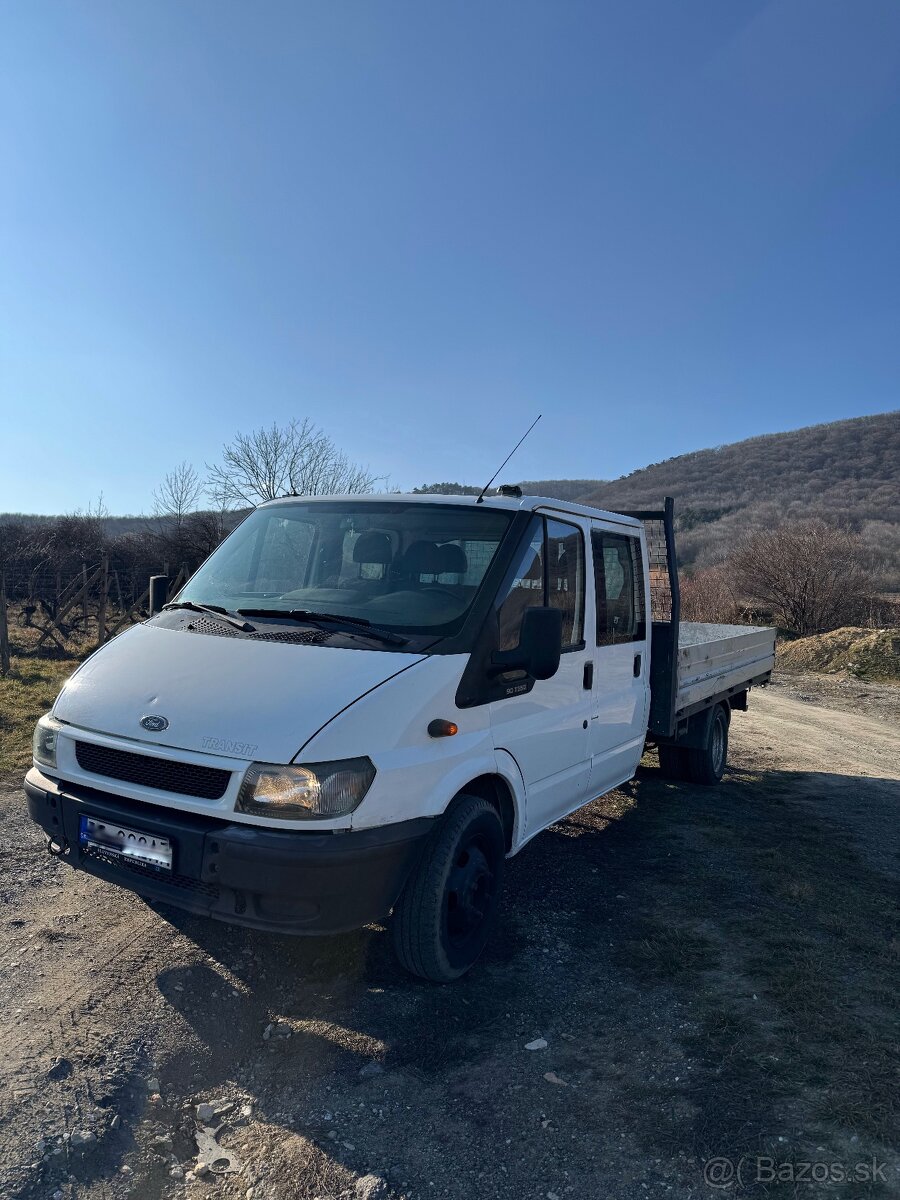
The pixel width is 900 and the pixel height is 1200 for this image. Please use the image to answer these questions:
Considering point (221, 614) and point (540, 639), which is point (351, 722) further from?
point (221, 614)

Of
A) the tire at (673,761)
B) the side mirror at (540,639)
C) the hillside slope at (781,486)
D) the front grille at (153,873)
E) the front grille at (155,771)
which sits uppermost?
the hillside slope at (781,486)

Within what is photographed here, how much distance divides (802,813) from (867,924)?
2.35m

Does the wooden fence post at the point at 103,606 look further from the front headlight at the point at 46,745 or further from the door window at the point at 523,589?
the door window at the point at 523,589

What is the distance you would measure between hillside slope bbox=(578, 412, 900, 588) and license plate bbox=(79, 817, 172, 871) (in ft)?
99.6

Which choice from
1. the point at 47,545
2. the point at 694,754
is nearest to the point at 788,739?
the point at 694,754

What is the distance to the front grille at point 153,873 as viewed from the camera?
115 inches

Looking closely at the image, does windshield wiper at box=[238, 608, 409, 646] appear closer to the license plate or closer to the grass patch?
the license plate

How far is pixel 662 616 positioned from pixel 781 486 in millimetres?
63321

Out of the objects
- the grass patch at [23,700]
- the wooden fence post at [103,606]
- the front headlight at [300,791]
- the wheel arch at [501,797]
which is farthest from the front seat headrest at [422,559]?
the wooden fence post at [103,606]

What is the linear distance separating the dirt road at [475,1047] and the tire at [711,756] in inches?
84.7

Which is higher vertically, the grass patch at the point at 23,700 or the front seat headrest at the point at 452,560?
the front seat headrest at the point at 452,560

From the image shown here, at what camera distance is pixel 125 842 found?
10.1ft

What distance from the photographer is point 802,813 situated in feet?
21.4

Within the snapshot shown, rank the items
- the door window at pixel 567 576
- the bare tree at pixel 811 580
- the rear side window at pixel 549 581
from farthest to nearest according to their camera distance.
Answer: the bare tree at pixel 811 580 < the door window at pixel 567 576 < the rear side window at pixel 549 581
